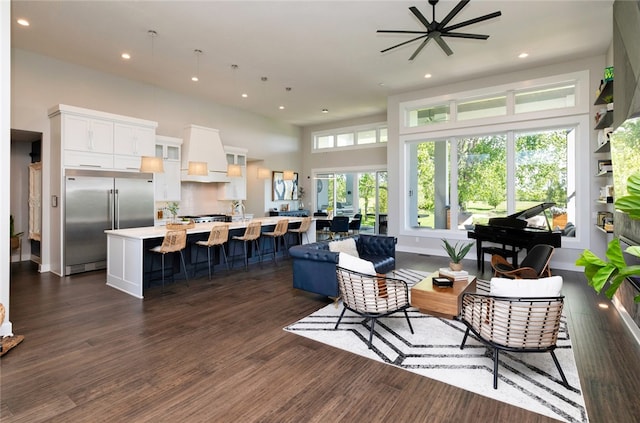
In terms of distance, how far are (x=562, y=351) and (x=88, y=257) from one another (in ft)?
24.4

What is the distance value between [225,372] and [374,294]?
1.53m

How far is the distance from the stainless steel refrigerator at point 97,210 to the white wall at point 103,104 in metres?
0.59

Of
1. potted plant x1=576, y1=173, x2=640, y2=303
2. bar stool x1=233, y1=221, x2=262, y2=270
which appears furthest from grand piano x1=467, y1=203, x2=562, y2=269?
bar stool x1=233, y1=221, x2=262, y2=270

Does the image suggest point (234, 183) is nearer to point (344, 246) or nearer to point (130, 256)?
point (130, 256)

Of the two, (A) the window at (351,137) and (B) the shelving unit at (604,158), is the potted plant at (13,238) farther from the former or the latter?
(B) the shelving unit at (604,158)

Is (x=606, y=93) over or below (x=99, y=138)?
over

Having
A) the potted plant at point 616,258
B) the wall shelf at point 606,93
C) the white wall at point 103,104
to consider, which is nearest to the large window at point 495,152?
the wall shelf at point 606,93

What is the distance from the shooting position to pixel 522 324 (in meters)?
2.45

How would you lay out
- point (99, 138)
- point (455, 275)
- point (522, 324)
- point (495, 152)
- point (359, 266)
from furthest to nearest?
point (495, 152), point (99, 138), point (455, 275), point (359, 266), point (522, 324)

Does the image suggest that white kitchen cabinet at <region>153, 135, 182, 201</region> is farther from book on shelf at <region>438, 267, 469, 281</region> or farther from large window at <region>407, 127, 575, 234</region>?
book on shelf at <region>438, 267, 469, 281</region>

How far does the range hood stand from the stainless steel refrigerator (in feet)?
3.81

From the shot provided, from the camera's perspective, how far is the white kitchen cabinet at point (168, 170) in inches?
297

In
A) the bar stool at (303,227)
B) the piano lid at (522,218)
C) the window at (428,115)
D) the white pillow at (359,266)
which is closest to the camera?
the white pillow at (359,266)

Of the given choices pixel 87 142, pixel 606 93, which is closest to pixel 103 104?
pixel 87 142
